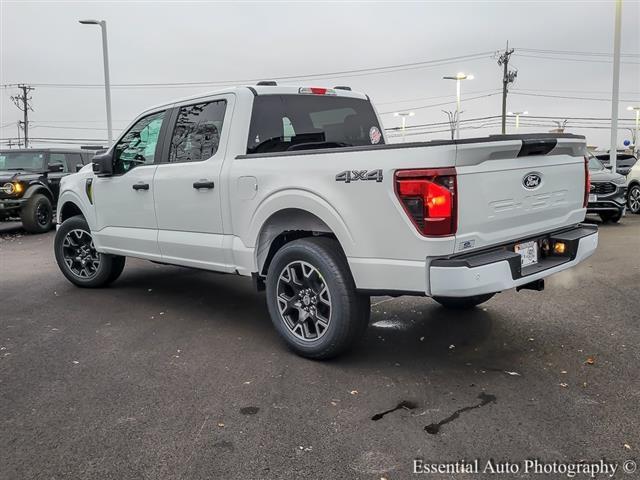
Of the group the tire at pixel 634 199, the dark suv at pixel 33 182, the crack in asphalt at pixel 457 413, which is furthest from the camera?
the tire at pixel 634 199

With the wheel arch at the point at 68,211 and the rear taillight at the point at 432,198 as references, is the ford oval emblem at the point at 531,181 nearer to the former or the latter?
the rear taillight at the point at 432,198

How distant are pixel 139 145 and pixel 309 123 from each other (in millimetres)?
1840

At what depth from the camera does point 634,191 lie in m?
15.1

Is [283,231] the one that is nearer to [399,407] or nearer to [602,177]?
[399,407]

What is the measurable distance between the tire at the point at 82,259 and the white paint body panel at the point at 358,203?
1246 millimetres

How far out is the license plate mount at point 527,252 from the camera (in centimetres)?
378

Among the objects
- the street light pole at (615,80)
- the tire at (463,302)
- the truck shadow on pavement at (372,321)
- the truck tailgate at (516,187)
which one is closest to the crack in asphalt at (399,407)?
the truck shadow on pavement at (372,321)

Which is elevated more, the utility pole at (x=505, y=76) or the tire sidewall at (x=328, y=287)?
the utility pole at (x=505, y=76)

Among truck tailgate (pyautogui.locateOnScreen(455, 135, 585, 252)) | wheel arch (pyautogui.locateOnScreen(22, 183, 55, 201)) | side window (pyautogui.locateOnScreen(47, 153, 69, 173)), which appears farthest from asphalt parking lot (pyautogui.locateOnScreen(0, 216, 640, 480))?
side window (pyautogui.locateOnScreen(47, 153, 69, 173))

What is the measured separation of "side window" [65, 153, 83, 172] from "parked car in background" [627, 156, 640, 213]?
47.1 ft

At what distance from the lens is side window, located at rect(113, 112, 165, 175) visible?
5.50 m

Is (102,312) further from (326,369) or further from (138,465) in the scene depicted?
(138,465)

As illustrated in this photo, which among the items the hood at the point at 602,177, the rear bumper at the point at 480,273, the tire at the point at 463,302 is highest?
the hood at the point at 602,177

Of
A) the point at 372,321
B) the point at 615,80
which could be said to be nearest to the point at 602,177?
the point at 615,80
